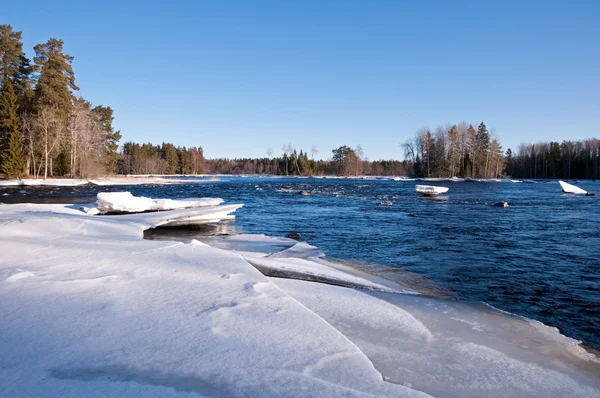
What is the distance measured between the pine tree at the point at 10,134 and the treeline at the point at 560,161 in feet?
332

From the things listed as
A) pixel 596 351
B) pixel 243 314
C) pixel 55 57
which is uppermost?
pixel 55 57

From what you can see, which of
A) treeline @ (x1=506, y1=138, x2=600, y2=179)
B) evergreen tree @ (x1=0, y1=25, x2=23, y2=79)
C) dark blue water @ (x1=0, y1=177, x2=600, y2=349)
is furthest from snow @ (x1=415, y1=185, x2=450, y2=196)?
treeline @ (x1=506, y1=138, x2=600, y2=179)

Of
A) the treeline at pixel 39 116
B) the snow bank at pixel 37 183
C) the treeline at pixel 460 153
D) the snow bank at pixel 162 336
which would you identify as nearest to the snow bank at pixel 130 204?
the snow bank at pixel 162 336

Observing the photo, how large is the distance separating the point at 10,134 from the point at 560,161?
348 ft

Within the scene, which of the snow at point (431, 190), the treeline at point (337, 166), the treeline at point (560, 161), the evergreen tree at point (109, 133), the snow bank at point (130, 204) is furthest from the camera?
the treeline at point (337, 166)

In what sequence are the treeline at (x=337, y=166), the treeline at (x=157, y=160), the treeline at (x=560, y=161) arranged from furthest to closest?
1. the treeline at (x=337, y=166)
2. the treeline at (x=157, y=160)
3. the treeline at (x=560, y=161)

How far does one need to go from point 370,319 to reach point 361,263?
4471 millimetres

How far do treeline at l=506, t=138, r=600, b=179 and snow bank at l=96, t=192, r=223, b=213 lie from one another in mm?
93503

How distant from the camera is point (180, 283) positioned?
535cm

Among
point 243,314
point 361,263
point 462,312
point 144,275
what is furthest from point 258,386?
point 361,263

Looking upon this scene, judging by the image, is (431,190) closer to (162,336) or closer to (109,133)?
(162,336)

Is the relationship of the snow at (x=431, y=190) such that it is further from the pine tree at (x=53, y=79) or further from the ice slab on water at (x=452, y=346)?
the pine tree at (x=53, y=79)

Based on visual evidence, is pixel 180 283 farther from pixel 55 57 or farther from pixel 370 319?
pixel 55 57

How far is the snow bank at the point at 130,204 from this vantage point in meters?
16.6
